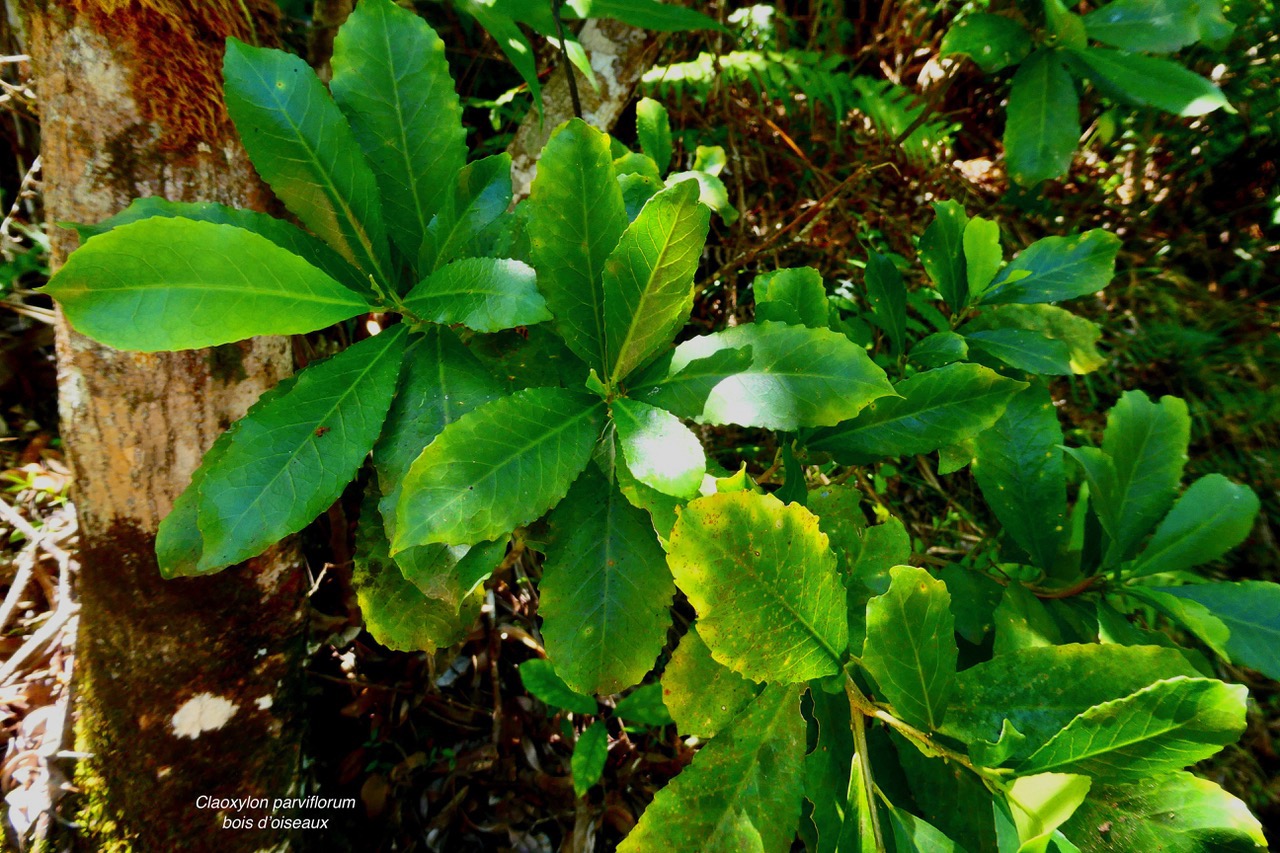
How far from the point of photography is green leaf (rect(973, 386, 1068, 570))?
1.31m

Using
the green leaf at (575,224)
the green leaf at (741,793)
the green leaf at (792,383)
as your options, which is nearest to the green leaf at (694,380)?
the green leaf at (792,383)

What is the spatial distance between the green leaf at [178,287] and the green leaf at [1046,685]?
107 cm

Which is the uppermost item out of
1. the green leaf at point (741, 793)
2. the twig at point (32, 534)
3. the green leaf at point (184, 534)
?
the green leaf at point (184, 534)

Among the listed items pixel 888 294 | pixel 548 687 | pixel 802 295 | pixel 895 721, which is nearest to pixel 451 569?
pixel 895 721

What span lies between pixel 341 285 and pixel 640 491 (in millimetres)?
532

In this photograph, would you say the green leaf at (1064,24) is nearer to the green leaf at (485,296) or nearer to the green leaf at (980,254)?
the green leaf at (980,254)

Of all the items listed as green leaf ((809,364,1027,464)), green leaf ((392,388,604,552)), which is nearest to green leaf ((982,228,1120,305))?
green leaf ((809,364,1027,464))

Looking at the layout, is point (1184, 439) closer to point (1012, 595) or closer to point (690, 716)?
point (1012, 595)

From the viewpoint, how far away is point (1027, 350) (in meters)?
1.36

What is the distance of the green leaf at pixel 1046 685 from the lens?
0.86 meters

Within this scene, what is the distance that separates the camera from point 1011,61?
1.68m

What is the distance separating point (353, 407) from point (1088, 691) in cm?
110

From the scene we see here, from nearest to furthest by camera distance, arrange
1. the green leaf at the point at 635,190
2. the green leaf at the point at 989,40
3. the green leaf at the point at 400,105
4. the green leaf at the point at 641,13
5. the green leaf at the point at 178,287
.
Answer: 1. the green leaf at the point at 178,287
2. the green leaf at the point at 400,105
3. the green leaf at the point at 635,190
4. the green leaf at the point at 641,13
5. the green leaf at the point at 989,40

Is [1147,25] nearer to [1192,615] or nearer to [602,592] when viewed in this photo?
[1192,615]
